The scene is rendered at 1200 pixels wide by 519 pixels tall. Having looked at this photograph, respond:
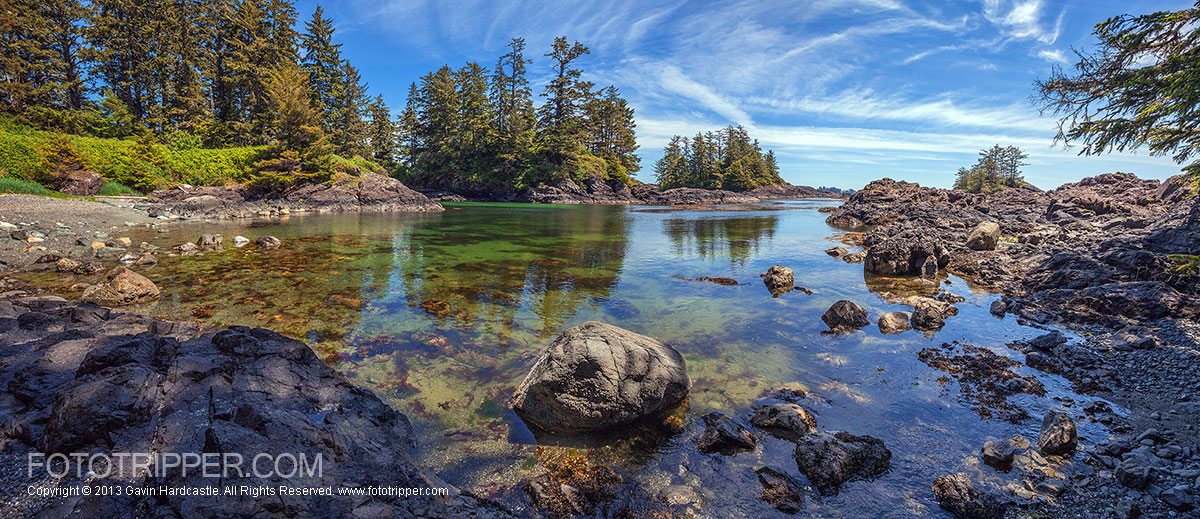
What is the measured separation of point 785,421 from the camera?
5.06 meters

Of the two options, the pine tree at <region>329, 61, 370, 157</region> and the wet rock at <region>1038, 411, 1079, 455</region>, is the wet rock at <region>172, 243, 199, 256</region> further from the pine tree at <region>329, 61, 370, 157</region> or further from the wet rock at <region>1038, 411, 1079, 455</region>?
the pine tree at <region>329, 61, 370, 157</region>

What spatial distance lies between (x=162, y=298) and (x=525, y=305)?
8.38 metres

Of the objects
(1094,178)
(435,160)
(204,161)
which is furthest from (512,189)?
(1094,178)

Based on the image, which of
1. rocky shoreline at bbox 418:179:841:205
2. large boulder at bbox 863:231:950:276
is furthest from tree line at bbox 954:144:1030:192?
large boulder at bbox 863:231:950:276

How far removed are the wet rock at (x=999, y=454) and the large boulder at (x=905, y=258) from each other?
38.8 ft

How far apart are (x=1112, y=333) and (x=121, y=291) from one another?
20.5 meters

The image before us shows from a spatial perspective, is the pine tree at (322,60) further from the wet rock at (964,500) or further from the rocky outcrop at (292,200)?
the wet rock at (964,500)

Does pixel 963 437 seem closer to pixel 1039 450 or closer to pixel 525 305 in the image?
pixel 1039 450

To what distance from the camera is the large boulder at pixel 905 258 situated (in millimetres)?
14531

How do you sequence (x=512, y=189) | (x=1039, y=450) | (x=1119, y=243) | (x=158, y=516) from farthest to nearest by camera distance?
(x=512, y=189)
(x=1119, y=243)
(x=1039, y=450)
(x=158, y=516)

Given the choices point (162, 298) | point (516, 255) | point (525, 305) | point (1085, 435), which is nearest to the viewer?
point (1085, 435)

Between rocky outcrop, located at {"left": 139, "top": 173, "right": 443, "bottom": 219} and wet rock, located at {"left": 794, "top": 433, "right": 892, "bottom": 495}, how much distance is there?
36237 mm

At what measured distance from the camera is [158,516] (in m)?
2.46

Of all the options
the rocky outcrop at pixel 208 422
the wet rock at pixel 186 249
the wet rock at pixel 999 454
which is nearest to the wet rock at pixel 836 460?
the wet rock at pixel 999 454
